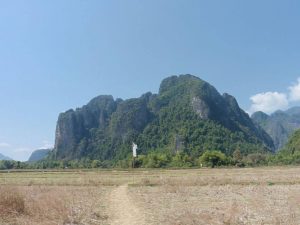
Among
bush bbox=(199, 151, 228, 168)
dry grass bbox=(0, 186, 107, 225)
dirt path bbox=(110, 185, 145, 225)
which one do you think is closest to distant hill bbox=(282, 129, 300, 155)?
bush bbox=(199, 151, 228, 168)

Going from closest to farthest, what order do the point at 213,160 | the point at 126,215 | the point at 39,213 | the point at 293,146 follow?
the point at 39,213
the point at 126,215
the point at 213,160
the point at 293,146

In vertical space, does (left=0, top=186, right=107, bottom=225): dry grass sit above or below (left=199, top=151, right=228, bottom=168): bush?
below

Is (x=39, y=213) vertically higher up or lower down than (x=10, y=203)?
lower down

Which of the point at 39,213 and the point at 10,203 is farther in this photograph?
the point at 10,203

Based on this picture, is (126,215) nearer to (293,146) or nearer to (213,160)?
(213,160)

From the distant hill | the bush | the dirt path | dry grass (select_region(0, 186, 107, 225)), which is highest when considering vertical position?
the distant hill

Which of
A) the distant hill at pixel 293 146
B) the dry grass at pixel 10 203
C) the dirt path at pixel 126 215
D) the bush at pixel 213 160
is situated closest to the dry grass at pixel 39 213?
the dry grass at pixel 10 203

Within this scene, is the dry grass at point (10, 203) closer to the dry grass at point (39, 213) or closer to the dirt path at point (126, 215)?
the dry grass at point (39, 213)

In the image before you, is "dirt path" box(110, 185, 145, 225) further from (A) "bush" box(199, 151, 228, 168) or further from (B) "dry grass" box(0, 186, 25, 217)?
(A) "bush" box(199, 151, 228, 168)

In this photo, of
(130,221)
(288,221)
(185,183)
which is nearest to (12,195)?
(130,221)

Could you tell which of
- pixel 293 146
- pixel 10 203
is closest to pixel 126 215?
pixel 10 203

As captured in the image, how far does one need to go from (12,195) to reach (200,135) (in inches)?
6855

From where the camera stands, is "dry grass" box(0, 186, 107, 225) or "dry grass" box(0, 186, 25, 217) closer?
"dry grass" box(0, 186, 107, 225)

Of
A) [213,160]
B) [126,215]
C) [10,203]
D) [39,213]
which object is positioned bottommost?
[126,215]
